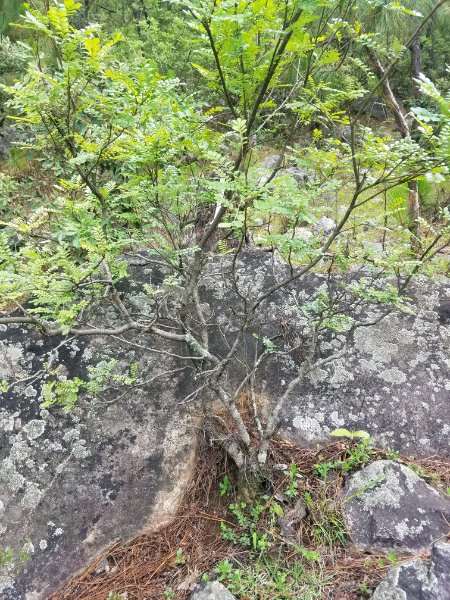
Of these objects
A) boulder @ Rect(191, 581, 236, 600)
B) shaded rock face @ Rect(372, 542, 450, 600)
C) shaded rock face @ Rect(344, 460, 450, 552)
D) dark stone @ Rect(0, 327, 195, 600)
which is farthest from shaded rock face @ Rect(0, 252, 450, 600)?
shaded rock face @ Rect(372, 542, 450, 600)

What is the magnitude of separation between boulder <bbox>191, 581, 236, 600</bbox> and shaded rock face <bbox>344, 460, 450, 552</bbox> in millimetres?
758

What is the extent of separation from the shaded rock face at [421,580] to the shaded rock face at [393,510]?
255 mm

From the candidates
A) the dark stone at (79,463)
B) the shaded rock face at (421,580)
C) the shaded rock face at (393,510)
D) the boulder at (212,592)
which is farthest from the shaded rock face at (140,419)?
the shaded rock face at (421,580)

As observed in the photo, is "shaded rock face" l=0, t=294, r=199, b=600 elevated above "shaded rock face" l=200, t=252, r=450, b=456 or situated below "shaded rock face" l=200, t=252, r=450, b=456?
below

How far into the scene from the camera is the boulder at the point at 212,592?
225cm

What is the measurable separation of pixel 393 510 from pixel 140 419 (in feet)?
5.62

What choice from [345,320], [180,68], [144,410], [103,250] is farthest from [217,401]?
[180,68]

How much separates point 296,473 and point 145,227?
1800 millimetres

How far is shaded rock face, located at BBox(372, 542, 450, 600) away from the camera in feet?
6.40

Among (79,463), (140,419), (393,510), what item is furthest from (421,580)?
(79,463)

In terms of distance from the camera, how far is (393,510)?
2447 millimetres

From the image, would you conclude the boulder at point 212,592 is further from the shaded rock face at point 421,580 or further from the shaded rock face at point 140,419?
the shaded rock face at point 421,580

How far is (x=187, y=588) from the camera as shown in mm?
2426

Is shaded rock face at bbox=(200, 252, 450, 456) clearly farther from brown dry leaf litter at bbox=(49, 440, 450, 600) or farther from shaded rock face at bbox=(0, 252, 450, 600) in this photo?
brown dry leaf litter at bbox=(49, 440, 450, 600)
